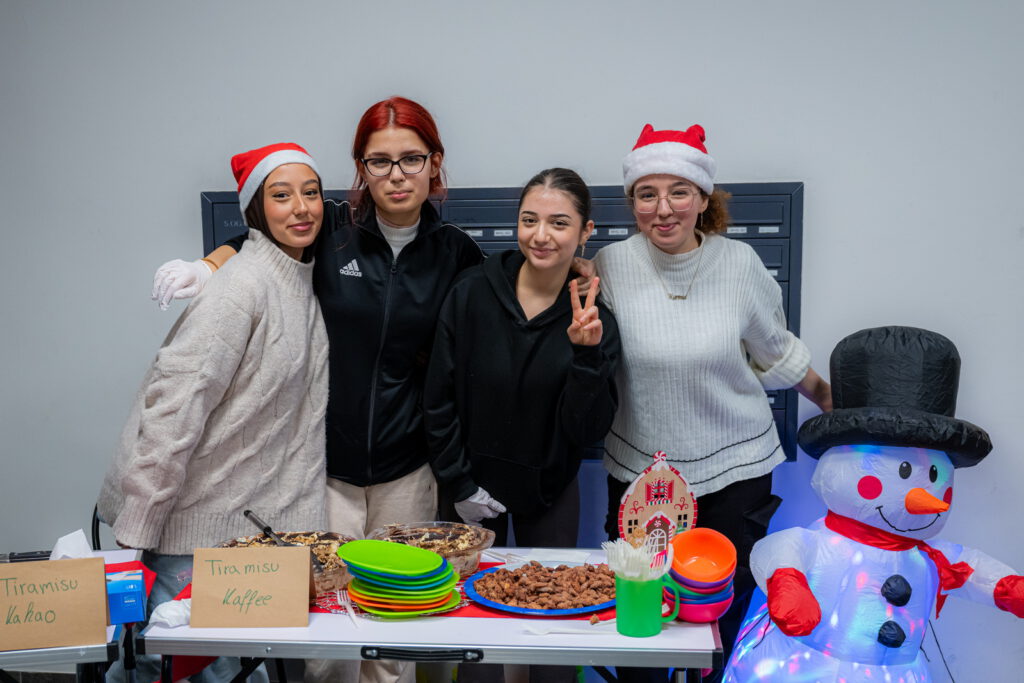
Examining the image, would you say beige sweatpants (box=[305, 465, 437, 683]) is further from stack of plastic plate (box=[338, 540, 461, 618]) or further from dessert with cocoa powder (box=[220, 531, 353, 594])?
stack of plastic plate (box=[338, 540, 461, 618])

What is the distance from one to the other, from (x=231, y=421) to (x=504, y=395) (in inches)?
25.0

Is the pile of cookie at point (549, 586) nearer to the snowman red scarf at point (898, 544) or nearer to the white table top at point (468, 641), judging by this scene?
the white table top at point (468, 641)

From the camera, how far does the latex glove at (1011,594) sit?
2.02 m

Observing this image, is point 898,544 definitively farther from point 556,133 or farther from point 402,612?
point 556,133

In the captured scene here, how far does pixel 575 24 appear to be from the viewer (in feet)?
8.79

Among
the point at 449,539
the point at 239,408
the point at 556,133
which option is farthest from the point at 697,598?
the point at 556,133

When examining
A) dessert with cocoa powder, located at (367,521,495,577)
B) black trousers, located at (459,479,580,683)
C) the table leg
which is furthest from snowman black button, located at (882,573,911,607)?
the table leg

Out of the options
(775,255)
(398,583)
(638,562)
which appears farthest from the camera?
(775,255)

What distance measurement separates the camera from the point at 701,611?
1.70 metres

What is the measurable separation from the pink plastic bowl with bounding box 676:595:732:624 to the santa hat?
102 centimetres

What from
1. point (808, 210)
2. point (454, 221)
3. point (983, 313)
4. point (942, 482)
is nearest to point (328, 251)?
point (454, 221)

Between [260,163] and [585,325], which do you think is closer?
[585,325]

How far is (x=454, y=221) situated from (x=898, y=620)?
5.31ft

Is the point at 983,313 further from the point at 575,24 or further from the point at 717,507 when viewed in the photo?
the point at 575,24
